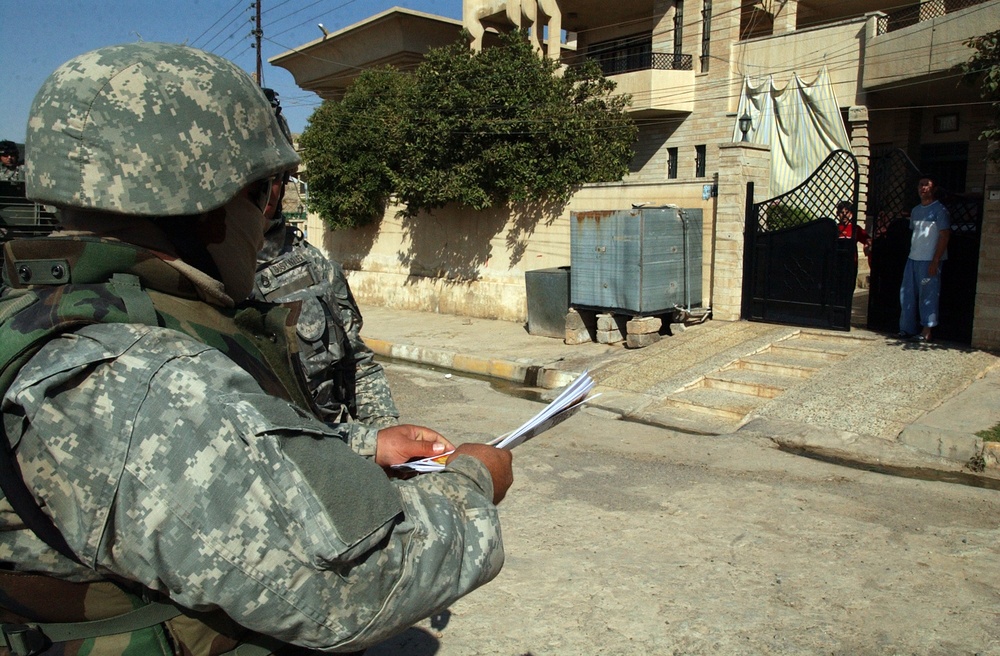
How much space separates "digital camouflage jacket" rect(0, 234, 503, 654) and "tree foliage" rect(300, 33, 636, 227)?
1094 centimetres

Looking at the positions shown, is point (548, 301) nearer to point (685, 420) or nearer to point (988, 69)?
point (685, 420)

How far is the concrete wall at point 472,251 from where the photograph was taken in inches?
426

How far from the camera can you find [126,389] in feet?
3.30

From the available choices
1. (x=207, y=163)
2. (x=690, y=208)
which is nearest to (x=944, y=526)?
(x=207, y=163)

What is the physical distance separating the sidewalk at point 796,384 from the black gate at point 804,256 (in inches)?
10.0

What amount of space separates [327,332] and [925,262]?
6788 mm

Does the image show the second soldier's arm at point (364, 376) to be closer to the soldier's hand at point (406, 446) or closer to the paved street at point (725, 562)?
the paved street at point (725, 562)

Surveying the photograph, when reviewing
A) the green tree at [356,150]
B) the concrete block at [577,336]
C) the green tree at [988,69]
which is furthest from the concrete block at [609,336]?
the green tree at [356,150]

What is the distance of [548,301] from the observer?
35.1ft

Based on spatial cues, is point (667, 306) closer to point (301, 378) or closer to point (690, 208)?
point (690, 208)

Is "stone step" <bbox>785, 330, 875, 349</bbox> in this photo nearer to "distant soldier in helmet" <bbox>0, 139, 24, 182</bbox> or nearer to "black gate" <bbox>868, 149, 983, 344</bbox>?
"black gate" <bbox>868, 149, 983, 344</bbox>

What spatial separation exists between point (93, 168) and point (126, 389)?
1.25ft

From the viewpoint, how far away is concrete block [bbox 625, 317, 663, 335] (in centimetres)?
941

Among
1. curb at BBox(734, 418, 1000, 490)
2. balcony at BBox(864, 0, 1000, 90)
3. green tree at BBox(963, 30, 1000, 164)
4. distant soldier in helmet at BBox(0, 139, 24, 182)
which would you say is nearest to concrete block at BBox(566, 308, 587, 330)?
curb at BBox(734, 418, 1000, 490)
